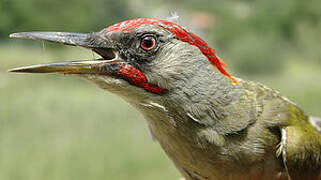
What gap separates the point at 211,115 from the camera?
1.25 meters

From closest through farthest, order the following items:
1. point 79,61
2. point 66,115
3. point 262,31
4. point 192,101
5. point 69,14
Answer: point 79,61 < point 192,101 < point 66,115 < point 69,14 < point 262,31

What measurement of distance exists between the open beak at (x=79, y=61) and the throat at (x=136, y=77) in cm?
3

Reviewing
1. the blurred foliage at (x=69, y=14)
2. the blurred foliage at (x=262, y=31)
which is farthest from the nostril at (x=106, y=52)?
the blurred foliage at (x=262, y=31)

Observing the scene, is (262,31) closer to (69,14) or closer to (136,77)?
(69,14)

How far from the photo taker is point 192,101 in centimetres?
121

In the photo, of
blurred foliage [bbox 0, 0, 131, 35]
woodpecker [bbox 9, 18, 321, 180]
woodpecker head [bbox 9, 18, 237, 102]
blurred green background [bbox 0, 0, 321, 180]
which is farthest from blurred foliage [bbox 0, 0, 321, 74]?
woodpecker head [bbox 9, 18, 237, 102]

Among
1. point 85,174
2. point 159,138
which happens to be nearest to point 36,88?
point 85,174

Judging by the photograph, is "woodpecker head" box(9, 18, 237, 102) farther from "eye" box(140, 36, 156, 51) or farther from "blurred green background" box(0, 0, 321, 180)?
"blurred green background" box(0, 0, 321, 180)

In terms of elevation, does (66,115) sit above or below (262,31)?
below

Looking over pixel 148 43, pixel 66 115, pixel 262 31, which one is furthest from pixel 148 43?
pixel 262 31


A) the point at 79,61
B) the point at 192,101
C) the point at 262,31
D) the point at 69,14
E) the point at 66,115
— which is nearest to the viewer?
the point at 79,61

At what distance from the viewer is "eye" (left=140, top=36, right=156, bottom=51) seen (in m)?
1.13

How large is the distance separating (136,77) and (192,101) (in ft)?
0.72

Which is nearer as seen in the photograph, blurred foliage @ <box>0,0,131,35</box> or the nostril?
the nostril
